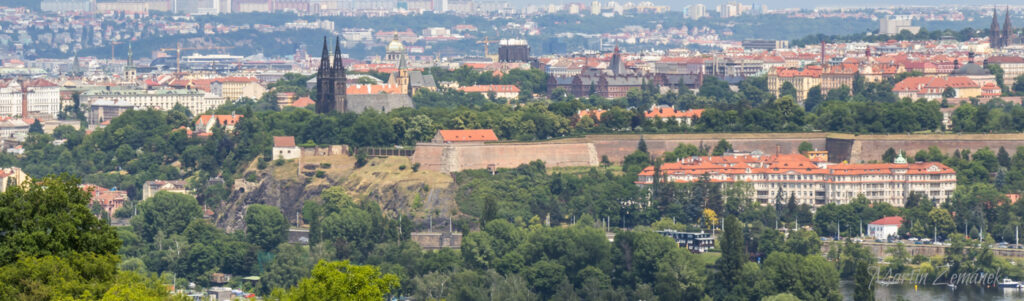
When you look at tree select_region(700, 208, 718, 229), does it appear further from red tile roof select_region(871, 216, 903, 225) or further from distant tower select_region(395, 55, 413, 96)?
distant tower select_region(395, 55, 413, 96)

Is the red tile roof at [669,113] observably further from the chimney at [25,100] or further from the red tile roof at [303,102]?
the chimney at [25,100]

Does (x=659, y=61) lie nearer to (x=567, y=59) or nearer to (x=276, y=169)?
(x=567, y=59)

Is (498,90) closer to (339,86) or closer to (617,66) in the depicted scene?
(617,66)

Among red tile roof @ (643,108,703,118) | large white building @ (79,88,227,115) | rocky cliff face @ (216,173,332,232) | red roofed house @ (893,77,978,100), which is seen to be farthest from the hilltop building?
rocky cliff face @ (216,173,332,232)

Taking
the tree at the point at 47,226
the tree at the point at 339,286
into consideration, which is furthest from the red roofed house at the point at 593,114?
the tree at the point at 339,286

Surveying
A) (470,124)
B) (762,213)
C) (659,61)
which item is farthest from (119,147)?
(659,61)

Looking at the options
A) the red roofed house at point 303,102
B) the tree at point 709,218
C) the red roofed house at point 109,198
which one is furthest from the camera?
the red roofed house at point 303,102

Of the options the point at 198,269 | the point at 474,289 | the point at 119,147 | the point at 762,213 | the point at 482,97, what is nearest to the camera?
the point at 474,289

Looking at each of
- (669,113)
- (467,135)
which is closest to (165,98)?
(669,113)
